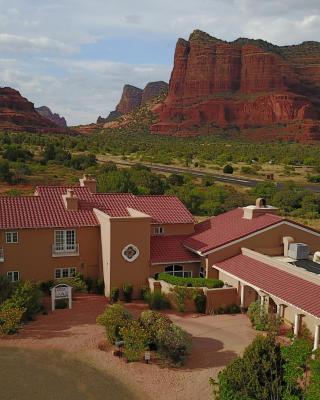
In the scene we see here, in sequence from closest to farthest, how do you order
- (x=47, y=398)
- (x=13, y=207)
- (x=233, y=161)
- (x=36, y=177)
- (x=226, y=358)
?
(x=47, y=398) → (x=226, y=358) → (x=13, y=207) → (x=36, y=177) → (x=233, y=161)

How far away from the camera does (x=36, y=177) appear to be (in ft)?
213

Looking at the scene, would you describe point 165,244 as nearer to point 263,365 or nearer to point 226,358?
point 226,358

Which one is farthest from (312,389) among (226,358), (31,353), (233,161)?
(233,161)

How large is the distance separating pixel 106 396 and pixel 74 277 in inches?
483

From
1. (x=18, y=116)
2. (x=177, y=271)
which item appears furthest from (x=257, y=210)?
(x=18, y=116)

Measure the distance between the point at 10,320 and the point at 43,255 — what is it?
6393 millimetres

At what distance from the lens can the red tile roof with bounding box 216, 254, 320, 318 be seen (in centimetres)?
2250

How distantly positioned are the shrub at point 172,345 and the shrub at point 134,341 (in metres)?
0.63

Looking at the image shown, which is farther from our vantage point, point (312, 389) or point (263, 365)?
point (263, 365)

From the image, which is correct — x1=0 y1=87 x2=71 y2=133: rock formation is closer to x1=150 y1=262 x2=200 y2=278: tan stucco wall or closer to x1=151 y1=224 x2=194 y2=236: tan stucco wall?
x1=151 y1=224 x2=194 y2=236: tan stucco wall

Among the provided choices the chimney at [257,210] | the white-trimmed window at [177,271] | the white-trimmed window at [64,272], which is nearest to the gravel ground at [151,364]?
the white-trimmed window at [64,272]

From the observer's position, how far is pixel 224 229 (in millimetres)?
31625

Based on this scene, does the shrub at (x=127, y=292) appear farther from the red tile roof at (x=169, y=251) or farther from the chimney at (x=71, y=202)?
the chimney at (x=71, y=202)

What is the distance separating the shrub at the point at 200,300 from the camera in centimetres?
2669
